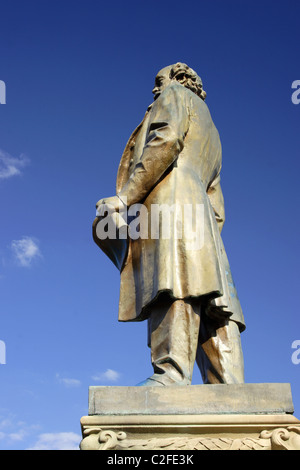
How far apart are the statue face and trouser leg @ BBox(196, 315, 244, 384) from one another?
279 centimetres

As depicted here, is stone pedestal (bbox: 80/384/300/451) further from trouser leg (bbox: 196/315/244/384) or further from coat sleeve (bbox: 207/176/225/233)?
coat sleeve (bbox: 207/176/225/233)

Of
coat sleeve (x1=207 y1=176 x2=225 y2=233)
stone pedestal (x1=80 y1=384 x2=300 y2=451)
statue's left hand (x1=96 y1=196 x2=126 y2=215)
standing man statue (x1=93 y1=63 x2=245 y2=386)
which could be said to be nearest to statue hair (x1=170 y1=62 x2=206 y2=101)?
standing man statue (x1=93 y1=63 x2=245 y2=386)

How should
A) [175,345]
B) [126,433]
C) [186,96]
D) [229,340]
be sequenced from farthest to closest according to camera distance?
[186,96] < [229,340] < [175,345] < [126,433]

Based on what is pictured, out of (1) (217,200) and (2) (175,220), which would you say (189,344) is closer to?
(2) (175,220)

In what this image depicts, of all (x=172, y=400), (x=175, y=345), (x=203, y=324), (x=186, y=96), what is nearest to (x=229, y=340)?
(x=203, y=324)

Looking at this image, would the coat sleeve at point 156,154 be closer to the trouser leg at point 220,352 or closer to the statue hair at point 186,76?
the statue hair at point 186,76

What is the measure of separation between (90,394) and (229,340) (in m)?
1.61

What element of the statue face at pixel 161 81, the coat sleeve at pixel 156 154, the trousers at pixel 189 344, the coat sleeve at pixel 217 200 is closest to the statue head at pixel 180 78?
the statue face at pixel 161 81

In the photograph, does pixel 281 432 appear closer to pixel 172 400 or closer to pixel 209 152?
pixel 172 400

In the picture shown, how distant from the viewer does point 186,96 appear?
716 centimetres

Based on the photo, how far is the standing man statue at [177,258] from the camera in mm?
5941

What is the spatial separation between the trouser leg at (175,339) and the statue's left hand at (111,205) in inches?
43.7

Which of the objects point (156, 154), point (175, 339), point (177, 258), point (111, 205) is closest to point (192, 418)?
point (175, 339)

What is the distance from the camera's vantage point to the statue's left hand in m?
6.59
